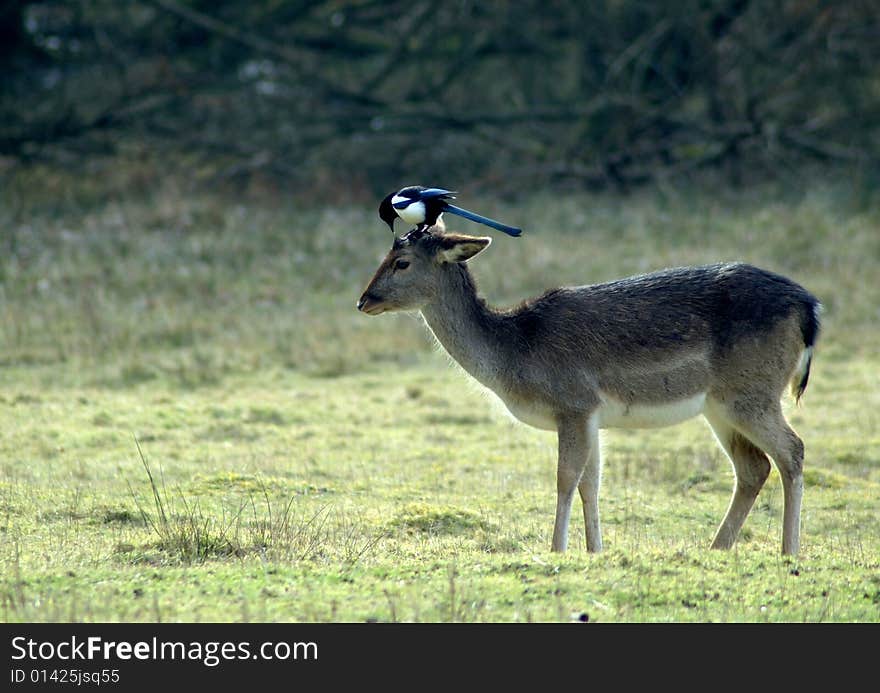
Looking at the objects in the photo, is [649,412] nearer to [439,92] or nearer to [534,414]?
[534,414]

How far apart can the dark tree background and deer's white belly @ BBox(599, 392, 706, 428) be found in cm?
1677

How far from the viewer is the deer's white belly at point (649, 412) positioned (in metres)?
8.59

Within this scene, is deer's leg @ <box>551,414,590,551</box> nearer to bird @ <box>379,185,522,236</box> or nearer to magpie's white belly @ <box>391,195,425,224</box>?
bird @ <box>379,185,522,236</box>

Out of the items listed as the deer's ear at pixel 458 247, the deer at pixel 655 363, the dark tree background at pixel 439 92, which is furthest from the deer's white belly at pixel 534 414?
the dark tree background at pixel 439 92

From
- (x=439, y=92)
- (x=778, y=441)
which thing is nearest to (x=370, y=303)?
(x=778, y=441)

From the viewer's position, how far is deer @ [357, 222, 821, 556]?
8.56m

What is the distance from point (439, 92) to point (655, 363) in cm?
1897

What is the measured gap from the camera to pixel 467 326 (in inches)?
358

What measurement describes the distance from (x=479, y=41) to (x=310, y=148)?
391cm

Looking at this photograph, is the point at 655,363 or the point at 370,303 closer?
the point at 655,363

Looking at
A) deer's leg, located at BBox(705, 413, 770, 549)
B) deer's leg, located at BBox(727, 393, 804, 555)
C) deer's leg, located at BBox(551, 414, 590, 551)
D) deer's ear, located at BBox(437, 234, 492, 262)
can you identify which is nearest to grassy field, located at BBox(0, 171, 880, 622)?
deer's leg, located at BBox(705, 413, 770, 549)

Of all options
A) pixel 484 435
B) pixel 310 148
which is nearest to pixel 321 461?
pixel 484 435

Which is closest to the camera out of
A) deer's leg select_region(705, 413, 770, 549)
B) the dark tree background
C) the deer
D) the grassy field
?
the grassy field

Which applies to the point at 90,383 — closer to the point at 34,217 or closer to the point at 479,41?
the point at 34,217
